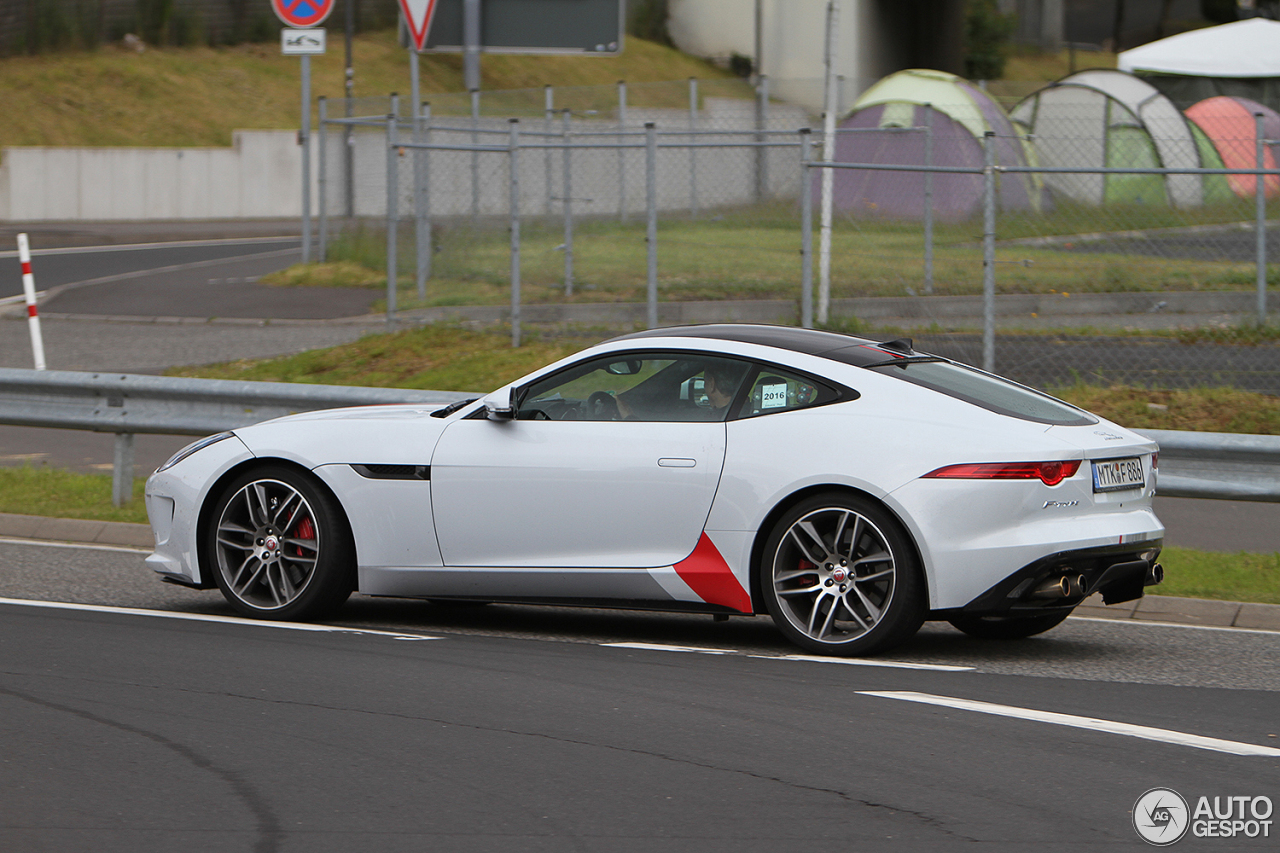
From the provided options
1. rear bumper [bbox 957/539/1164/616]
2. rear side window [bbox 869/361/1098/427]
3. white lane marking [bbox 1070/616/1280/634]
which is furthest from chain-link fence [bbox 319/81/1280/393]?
rear bumper [bbox 957/539/1164/616]

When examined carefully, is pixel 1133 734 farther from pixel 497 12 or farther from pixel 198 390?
pixel 497 12

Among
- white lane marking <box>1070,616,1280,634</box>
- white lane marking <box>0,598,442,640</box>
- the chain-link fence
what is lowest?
white lane marking <box>1070,616,1280,634</box>

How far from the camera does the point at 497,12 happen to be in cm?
2766

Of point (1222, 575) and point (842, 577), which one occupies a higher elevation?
point (842, 577)

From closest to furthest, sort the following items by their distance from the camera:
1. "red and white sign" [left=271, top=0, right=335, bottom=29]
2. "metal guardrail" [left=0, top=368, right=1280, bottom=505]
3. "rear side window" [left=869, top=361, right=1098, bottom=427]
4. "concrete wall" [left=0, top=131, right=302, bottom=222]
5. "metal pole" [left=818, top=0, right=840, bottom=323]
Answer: "rear side window" [left=869, top=361, right=1098, bottom=427] → "metal guardrail" [left=0, top=368, right=1280, bottom=505] → "metal pole" [left=818, top=0, right=840, bottom=323] → "red and white sign" [left=271, top=0, right=335, bottom=29] → "concrete wall" [left=0, top=131, right=302, bottom=222]

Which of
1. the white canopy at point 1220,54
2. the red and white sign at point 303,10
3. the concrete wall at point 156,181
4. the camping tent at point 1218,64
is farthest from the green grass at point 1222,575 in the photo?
the concrete wall at point 156,181

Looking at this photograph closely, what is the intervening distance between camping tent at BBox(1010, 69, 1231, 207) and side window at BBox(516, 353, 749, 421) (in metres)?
23.7

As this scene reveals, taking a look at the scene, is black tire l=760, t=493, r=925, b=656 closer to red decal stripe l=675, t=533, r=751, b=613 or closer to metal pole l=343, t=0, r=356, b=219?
red decal stripe l=675, t=533, r=751, b=613

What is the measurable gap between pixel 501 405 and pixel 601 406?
436mm

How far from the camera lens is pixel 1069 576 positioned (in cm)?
653

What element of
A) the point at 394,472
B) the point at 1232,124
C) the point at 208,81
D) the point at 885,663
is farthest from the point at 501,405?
the point at 208,81

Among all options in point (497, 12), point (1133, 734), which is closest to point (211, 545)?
point (1133, 734)

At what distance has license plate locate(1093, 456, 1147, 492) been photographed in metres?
6.60

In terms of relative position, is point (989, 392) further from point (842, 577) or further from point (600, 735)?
point (600, 735)
